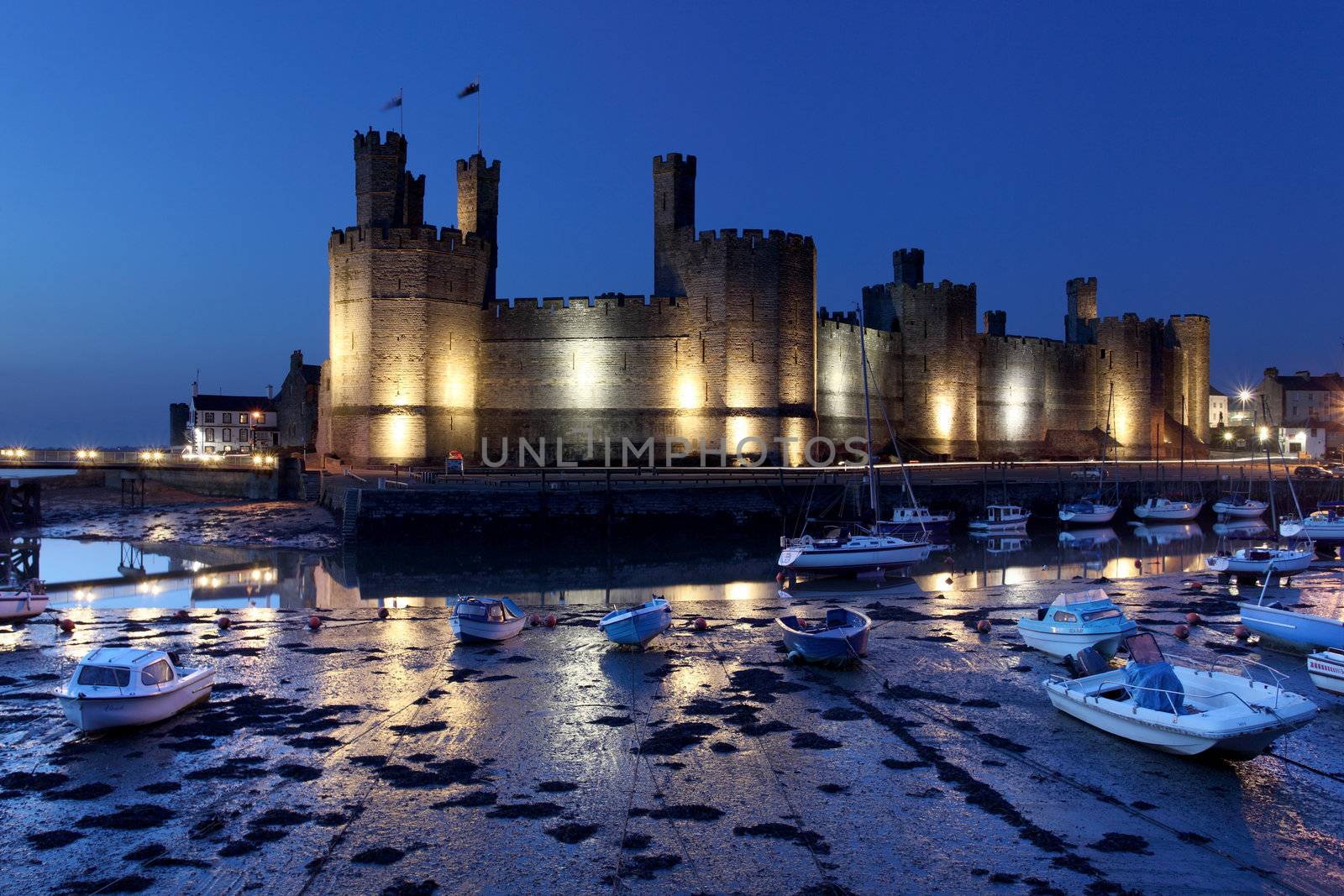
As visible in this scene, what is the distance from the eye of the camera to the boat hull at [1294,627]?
13.8 metres

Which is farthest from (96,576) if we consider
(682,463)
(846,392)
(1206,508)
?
(1206,508)

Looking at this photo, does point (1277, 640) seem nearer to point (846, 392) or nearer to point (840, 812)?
point (840, 812)

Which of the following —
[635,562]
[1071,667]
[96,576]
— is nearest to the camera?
[1071,667]

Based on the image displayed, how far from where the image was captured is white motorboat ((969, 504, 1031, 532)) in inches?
1343

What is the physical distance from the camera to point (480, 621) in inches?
592

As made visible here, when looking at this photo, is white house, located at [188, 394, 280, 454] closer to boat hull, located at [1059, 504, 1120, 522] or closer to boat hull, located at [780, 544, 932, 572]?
boat hull, located at [1059, 504, 1120, 522]

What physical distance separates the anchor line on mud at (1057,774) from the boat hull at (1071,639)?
247 centimetres

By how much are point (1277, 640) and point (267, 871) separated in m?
13.4

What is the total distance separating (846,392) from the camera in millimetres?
41906

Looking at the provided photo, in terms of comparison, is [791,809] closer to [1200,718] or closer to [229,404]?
[1200,718]

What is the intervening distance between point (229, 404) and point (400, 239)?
47.6m

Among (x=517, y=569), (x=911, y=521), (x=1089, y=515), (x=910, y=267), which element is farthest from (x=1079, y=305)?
(x=517, y=569)

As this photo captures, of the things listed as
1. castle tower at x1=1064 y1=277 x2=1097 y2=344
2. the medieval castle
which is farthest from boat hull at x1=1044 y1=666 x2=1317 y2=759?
castle tower at x1=1064 y1=277 x2=1097 y2=344

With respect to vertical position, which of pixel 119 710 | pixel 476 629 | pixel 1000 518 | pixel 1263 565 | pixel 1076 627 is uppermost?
pixel 1000 518
